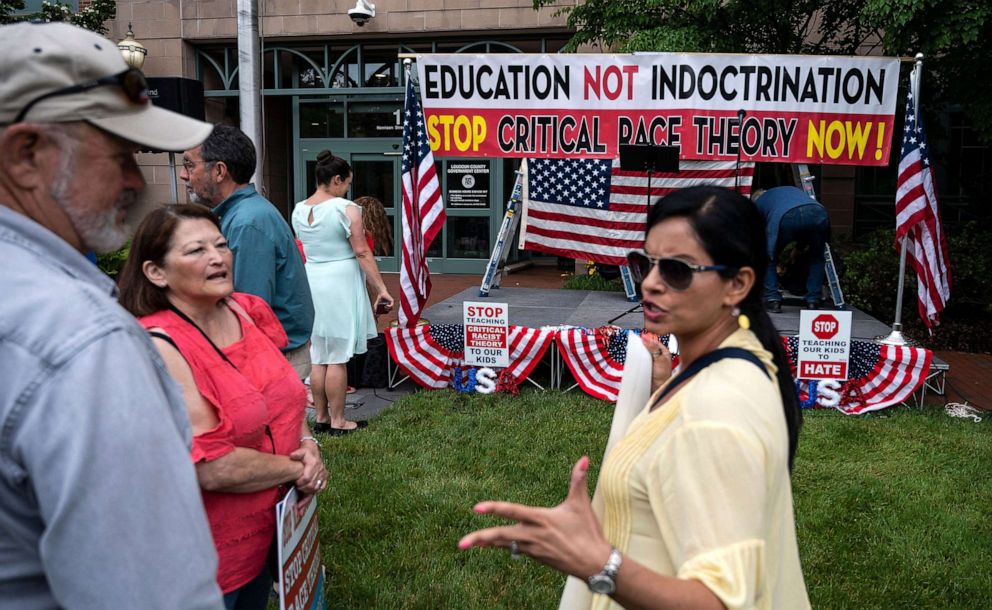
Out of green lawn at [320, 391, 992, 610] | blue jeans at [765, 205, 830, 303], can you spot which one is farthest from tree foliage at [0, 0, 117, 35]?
blue jeans at [765, 205, 830, 303]

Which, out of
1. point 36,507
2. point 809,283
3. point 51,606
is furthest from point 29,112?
point 809,283

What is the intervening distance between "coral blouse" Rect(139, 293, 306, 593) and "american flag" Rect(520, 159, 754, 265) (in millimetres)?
6891

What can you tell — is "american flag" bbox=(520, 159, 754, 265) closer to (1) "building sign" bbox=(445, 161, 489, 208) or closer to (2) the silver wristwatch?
(1) "building sign" bbox=(445, 161, 489, 208)

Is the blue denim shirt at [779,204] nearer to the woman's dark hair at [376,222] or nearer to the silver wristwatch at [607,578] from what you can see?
the woman's dark hair at [376,222]

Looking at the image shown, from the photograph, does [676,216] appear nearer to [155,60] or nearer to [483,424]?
[483,424]

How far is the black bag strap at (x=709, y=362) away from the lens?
169 cm

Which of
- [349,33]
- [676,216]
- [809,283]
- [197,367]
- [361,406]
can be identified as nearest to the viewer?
[676,216]

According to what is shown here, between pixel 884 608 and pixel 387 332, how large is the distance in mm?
4802

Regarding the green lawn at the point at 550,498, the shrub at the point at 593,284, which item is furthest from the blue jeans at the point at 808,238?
the shrub at the point at 593,284

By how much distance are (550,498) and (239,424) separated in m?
2.87

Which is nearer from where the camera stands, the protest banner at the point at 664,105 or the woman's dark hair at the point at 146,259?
the woman's dark hair at the point at 146,259

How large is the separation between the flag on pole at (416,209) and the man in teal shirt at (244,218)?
11.2ft

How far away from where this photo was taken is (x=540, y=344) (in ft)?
23.8

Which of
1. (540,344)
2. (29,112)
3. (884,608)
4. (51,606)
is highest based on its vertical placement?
(29,112)
